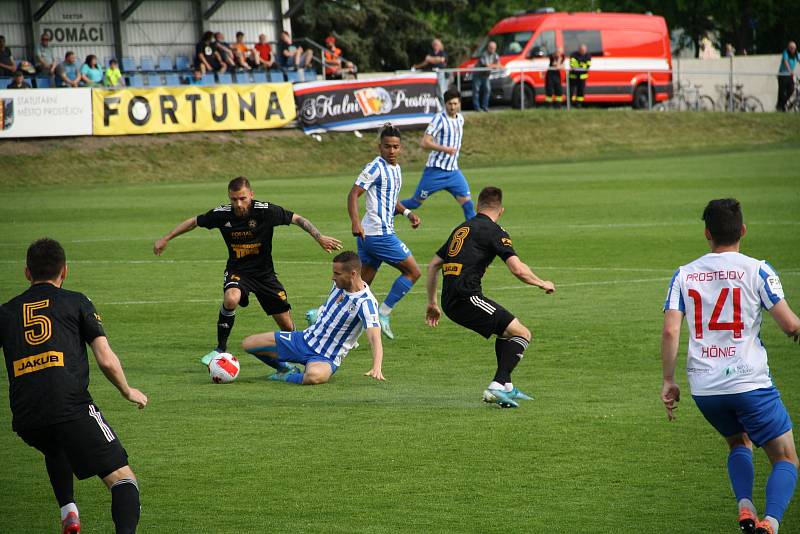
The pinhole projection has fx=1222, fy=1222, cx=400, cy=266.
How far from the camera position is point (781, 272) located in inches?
629

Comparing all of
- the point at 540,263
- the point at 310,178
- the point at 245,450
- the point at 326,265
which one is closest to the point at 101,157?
the point at 310,178

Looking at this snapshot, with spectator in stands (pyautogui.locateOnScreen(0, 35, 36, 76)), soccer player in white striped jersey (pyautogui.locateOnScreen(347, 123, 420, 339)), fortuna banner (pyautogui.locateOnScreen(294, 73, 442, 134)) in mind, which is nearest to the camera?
soccer player in white striped jersey (pyautogui.locateOnScreen(347, 123, 420, 339))

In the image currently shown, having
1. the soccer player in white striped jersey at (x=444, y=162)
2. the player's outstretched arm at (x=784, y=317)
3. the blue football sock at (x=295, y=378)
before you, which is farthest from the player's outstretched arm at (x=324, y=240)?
the soccer player in white striped jersey at (x=444, y=162)

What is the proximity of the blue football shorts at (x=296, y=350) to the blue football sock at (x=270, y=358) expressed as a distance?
0.11 m

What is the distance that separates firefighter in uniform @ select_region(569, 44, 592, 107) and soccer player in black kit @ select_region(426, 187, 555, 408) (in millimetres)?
30539

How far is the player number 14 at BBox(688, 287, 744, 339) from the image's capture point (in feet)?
20.4

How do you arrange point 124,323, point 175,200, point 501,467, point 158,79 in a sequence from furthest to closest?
point 158,79
point 175,200
point 124,323
point 501,467

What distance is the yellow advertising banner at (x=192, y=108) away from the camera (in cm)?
3206

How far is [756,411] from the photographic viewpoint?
6203 millimetres

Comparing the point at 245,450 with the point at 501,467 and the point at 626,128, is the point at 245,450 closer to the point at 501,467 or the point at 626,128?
the point at 501,467

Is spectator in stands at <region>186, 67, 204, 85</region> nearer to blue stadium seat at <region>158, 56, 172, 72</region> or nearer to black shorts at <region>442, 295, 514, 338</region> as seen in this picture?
blue stadium seat at <region>158, 56, 172, 72</region>

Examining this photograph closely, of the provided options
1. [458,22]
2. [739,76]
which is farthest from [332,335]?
[458,22]

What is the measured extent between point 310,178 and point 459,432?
918 inches

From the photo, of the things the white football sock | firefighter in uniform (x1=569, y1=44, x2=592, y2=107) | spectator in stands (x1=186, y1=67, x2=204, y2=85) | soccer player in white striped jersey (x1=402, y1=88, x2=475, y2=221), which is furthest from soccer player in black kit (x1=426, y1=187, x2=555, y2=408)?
firefighter in uniform (x1=569, y1=44, x2=592, y2=107)
